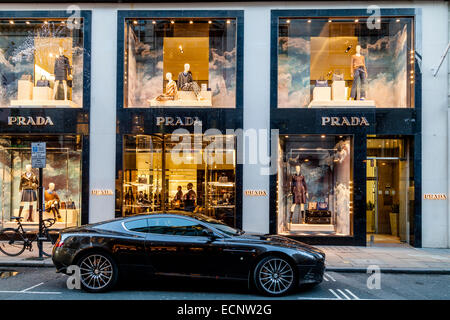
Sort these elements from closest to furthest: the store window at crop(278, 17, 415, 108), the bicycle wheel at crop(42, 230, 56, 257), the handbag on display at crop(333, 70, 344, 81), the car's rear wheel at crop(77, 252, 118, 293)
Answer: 1. the car's rear wheel at crop(77, 252, 118, 293)
2. the bicycle wheel at crop(42, 230, 56, 257)
3. the store window at crop(278, 17, 415, 108)
4. the handbag on display at crop(333, 70, 344, 81)

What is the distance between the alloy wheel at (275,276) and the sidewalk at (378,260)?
228 cm

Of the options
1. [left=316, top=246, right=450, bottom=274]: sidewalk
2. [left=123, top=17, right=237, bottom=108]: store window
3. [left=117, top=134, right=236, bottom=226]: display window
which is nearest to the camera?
[left=316, top=246, right=450, bottom=274]: sidewalk

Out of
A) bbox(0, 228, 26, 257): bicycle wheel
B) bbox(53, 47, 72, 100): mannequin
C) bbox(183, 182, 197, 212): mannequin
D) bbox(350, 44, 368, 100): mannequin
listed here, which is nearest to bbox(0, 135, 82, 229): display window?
bbox(53, 47, 72, 100): mannequin

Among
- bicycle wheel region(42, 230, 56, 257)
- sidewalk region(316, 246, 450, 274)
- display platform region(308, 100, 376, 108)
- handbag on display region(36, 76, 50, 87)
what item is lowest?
sidewalk region(316, 246, 450, 274)

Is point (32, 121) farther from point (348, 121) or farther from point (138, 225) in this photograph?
point (348, 121)

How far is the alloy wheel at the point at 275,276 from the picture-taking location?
19.9ft

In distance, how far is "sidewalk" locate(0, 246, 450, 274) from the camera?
8.02m

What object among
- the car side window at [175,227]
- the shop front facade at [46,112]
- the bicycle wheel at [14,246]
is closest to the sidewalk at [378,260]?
the bicycle wheel at [14,246]

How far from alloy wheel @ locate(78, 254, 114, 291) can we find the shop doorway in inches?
332

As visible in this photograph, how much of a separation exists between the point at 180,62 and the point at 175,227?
25.7 feet

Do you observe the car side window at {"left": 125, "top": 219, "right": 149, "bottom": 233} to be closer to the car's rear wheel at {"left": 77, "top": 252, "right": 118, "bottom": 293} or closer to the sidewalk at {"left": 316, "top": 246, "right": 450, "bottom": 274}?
the car's rear wheel at {"left": 77, "top": 252, "right": 118, "bottom": 293}

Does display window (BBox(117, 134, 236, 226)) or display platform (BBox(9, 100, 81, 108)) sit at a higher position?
display platform (BBox(9, 100, 81, 108))
